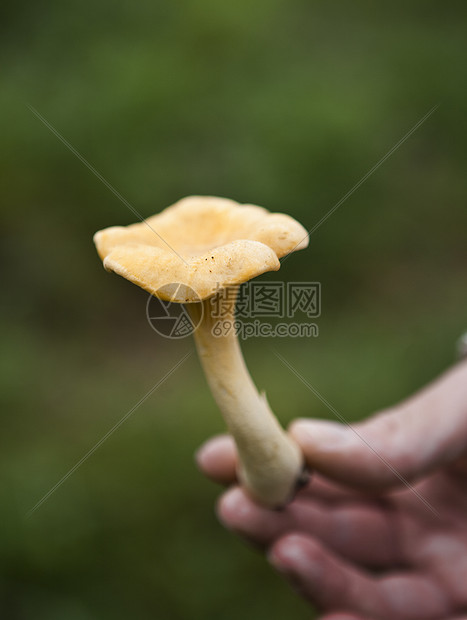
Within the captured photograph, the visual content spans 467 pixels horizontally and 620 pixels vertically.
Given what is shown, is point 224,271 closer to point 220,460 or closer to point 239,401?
point 239,401

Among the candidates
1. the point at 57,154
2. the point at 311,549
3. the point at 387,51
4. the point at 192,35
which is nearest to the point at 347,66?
the point at 387,51

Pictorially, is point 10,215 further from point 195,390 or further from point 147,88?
point 195,390

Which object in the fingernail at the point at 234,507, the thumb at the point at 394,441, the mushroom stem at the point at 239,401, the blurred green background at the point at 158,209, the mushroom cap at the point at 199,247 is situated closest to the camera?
the mushroom cap at the point at 199,247

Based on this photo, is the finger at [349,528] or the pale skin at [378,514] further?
the finger at [349,528]

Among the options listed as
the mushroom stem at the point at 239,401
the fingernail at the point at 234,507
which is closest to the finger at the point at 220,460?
the fingernail at the point at 234,507

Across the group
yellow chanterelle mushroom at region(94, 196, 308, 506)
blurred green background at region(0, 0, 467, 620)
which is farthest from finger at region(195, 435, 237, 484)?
blurred green background at region(0, 0, 467, 620)

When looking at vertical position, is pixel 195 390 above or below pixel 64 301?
above

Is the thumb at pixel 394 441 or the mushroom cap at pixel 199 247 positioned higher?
the mushroom cap at pixel 199 247

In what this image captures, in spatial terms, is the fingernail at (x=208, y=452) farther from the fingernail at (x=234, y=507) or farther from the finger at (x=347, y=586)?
the finger at (x=347, y=586)
